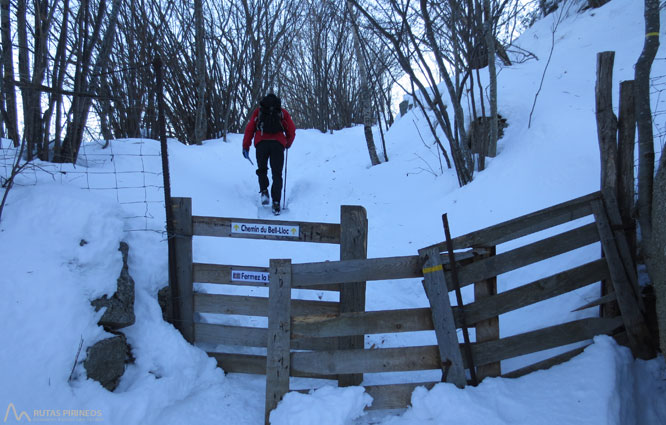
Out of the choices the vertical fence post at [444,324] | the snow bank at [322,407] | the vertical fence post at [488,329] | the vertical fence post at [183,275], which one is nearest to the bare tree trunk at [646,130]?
the vertical fence post at [488,329]

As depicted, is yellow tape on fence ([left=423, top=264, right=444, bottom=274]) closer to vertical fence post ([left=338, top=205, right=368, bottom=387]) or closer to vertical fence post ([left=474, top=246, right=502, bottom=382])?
vertical fence post ([left=474, top=246, right=502, bottom=382])

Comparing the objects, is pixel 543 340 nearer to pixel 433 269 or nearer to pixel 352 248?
pixel 433 269

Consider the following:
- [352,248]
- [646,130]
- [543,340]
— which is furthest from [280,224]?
[646,130]

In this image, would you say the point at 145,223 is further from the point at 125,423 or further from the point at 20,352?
the point at 125,423

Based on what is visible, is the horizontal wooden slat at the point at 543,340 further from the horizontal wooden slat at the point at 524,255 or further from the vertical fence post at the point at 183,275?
the vertical fence post at the point at 183,275

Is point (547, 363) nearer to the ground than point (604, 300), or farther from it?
nearer to the ground

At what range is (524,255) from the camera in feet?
9.13

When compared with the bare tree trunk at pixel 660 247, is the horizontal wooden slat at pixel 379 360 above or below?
below

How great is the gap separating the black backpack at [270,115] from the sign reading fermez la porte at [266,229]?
11.2 feet

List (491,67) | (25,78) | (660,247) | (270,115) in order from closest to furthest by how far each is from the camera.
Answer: (660,247)
(25,78)
(491,67)
(270,115)

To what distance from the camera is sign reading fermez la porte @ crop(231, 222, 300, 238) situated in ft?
10.6

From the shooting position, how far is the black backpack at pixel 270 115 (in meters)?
6.22

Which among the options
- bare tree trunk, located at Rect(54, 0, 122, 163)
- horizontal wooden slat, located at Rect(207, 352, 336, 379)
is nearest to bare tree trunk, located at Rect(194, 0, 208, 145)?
bare tree trunk, located at Rect(54, 0, 122, 163)

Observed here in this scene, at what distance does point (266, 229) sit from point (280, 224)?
0.13m
